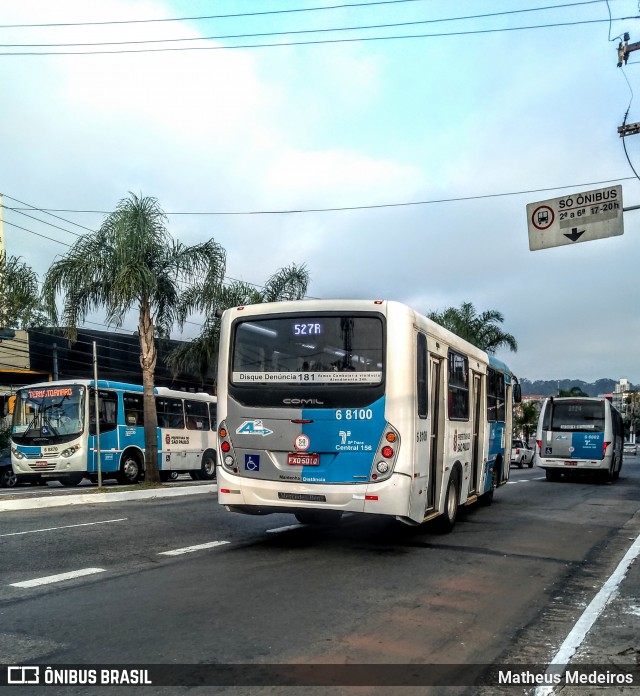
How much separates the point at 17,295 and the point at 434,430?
43.0ft

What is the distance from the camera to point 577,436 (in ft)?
81.9

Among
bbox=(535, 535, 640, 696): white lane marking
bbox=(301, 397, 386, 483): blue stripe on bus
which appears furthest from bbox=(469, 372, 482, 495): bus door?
bbox=(301, 397, 386, 483): blue stripe on bus

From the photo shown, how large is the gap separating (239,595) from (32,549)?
387cm

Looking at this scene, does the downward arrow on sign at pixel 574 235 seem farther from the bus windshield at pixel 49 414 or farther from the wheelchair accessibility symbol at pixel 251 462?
the bus windshield at pixel 49 414

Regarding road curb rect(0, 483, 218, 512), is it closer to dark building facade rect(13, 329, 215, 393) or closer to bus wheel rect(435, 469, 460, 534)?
bus wheel rect(435, 469, 460, 534)

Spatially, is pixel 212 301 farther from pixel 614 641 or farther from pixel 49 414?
pixel 614 641

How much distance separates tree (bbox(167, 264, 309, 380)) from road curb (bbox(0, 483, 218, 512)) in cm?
453

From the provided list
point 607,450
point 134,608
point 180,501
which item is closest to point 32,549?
point 134,608

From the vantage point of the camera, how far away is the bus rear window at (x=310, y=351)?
8.72 m

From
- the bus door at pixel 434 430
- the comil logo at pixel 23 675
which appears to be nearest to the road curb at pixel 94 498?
the bus door at pixel 434 430

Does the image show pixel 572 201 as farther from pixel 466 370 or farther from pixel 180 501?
pixel 180 501

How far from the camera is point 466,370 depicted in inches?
479

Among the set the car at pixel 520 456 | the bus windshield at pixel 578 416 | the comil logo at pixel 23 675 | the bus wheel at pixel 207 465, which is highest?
the bus windshield at pixel 578 416

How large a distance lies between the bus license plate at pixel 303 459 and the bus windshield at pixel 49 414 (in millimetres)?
12766
